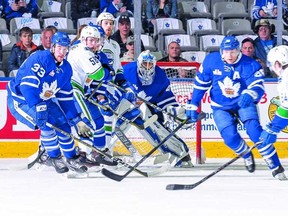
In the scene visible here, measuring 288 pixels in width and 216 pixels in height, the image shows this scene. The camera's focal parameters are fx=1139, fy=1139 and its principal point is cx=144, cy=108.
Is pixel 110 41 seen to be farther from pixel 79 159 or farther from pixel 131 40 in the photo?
pixel 79 159

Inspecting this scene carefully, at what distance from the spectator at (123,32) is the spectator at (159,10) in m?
0.97

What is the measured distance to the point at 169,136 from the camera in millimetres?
8734

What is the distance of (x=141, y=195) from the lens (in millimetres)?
7062

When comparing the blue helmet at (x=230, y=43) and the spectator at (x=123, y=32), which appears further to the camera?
the spectator at (x=123, y=32)

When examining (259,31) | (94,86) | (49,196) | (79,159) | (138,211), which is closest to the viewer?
(138,211)

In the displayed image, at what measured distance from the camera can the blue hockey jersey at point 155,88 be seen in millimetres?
9383

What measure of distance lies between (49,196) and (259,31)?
14.1 ft

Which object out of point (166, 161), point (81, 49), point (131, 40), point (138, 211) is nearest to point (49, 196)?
point (138, 211)

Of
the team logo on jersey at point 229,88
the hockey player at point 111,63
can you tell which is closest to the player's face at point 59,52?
the hockey player at point 111,63

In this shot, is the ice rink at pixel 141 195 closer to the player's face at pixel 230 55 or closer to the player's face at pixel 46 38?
the player's face at pixel 230 55

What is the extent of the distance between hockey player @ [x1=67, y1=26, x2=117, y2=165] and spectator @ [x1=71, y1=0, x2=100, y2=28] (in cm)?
240

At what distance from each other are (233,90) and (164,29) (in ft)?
8.95

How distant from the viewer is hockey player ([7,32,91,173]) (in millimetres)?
8078

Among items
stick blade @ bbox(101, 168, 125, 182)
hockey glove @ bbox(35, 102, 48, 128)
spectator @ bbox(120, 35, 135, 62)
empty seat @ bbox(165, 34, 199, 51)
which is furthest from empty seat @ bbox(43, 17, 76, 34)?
stick blade @ bbox(101, 168, 125, 182)
